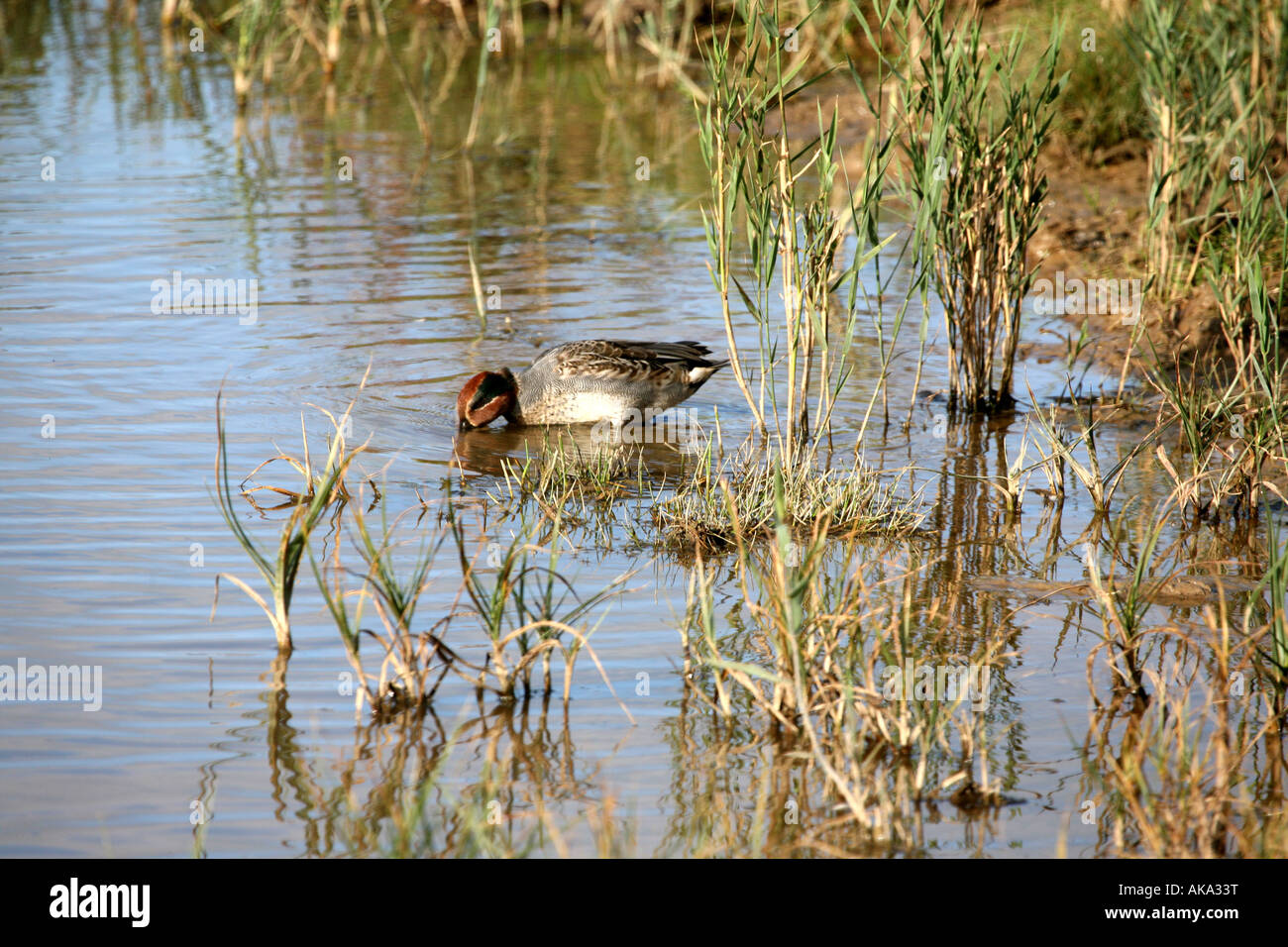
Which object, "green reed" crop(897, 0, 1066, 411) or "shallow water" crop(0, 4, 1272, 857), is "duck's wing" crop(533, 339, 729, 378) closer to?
"shallow water" crop(0, 4, 1272, 857)

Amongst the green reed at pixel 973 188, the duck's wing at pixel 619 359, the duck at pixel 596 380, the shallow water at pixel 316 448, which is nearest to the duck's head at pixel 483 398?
the duck at pixel 596 380

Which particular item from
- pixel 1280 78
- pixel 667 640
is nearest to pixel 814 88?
pixel 1280 78

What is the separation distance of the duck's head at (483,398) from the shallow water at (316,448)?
170 mm

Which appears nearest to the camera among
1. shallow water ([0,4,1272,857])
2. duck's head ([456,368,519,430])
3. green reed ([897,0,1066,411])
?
shallow water ([0,4,1272,857])

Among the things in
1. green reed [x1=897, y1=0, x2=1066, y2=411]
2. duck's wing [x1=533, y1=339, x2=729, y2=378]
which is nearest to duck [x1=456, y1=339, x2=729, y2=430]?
duck's wing [x1=533, y1=339, x2=729, y2=378]

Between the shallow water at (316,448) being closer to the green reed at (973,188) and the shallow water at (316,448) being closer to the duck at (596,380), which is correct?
the duck at (596,380)

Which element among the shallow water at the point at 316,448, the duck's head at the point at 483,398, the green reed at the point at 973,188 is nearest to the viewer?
the shallow water at the point at 316,448

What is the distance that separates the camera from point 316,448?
6.98 m

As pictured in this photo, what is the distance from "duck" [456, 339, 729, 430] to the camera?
25.2ft

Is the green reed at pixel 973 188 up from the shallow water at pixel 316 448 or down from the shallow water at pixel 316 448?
up

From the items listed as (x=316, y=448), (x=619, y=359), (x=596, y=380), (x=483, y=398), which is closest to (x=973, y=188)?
(x=619, y=359)

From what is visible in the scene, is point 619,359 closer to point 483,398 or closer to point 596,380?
point 596,380

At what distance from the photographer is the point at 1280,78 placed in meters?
9.41

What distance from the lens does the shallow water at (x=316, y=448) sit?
12.8ft
